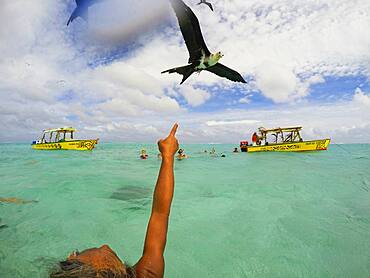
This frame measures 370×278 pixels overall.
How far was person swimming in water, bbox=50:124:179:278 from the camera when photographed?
1145mm

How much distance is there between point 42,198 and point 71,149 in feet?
68.7

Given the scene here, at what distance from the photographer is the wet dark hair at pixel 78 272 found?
111 centimetres

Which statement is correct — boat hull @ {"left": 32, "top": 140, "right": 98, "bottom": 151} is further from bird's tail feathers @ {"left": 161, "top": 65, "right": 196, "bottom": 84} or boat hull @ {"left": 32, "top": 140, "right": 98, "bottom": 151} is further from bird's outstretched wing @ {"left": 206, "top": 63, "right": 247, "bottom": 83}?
bird's tail feathers @ {"left": 161, "top": 65, "right": 196, "bottom": 84}

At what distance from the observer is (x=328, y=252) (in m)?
4.11

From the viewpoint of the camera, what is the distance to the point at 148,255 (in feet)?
4.58

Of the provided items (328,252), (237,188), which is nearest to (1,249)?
(328,252)

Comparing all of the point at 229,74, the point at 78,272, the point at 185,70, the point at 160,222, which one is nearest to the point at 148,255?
the point at 160,222

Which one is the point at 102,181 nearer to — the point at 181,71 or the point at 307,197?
the point at 307,197

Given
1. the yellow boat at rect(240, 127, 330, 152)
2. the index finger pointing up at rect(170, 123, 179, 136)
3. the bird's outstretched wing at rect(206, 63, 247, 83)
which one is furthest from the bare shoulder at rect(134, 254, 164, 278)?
the yellow boat at rect(240, 127, 330, 152)

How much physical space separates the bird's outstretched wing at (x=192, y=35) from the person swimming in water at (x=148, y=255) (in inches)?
58.1

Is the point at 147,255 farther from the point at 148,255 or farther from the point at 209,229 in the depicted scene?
the point at 209,229

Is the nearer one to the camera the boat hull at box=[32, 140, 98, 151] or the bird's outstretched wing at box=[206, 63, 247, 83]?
the bird's outstretched wing at box=[206, 63, 247, 83]

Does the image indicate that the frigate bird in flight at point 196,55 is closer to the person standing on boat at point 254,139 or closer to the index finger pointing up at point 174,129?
the index finger pointing up at point 174,129

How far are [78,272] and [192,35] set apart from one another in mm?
2629
